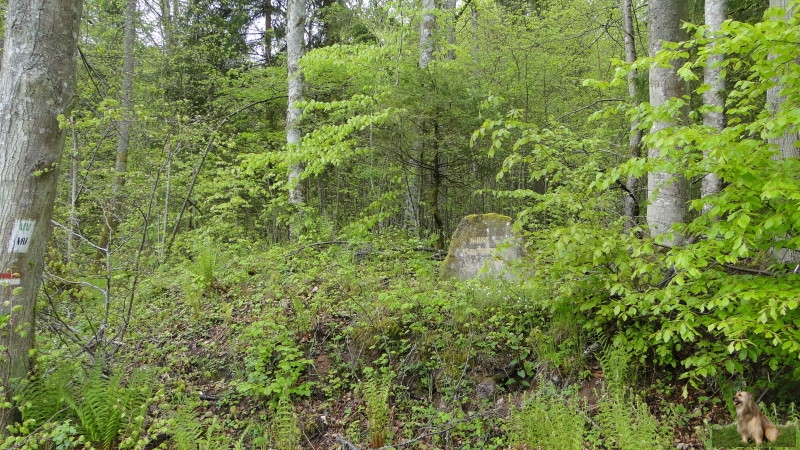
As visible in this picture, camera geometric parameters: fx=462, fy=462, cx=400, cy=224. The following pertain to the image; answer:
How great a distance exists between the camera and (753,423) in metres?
1.62

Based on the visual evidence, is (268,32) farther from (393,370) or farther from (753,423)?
(753,423)

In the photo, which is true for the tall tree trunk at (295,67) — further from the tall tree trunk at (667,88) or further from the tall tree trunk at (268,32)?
the tall tree trunk at (667,88)

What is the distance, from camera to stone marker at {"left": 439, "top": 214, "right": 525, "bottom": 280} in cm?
580

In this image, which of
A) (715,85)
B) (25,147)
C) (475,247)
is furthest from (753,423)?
(715,85)

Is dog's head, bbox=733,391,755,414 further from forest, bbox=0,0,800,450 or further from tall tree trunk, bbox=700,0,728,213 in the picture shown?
tall tree trunk, bbox=700,0,728,213

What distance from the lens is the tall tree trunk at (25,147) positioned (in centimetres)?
338

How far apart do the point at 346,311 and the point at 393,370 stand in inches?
38.6

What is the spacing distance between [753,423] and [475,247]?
4.36 m

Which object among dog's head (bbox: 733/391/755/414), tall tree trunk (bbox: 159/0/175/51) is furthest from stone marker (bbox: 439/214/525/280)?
tall tree trunk (bbox: 159/0/175/51)

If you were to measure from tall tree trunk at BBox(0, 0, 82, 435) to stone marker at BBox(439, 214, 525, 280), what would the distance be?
4.05 metres

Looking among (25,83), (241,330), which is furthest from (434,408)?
(25,83)

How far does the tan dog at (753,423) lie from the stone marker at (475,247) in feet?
13.1

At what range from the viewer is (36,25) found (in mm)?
3393

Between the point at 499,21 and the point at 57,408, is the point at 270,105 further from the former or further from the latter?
the point at 57,408
